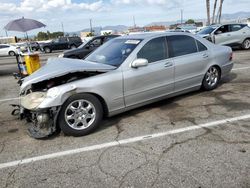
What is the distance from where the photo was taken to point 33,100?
12.6 ft

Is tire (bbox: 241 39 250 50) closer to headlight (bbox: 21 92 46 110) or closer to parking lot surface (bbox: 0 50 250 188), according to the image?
parking lot surface (bbox: 0 50 250 188)

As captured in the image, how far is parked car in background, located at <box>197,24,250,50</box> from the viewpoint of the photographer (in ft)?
46.1

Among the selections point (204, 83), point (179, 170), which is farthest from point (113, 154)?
point (204, 83)

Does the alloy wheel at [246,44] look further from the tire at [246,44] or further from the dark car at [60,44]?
the dark car at [60,44]

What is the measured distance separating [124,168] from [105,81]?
5.16ft

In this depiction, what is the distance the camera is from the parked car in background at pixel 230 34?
14.1 m

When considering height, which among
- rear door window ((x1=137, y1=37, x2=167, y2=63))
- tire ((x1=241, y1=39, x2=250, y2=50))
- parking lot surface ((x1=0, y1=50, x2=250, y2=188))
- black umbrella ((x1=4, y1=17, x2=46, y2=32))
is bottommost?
parking lot surface ((x1=0, y1=50, x2=250, y2=188))

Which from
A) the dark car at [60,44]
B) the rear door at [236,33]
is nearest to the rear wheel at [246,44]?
the rear door at [236,33]

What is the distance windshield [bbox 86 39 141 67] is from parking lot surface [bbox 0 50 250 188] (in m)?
1.08

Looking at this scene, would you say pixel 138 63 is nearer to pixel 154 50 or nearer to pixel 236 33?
pixel 154 50

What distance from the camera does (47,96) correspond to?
146 inches

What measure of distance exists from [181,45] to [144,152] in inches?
112

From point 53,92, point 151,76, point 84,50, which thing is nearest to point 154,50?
point 151,76

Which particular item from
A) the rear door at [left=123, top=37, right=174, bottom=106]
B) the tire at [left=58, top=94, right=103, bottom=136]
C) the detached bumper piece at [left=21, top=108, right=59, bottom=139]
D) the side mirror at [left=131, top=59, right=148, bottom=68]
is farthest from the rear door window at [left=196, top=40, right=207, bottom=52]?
the detached bumper piece at [left=21, top=108, right=59, bottom=139]
